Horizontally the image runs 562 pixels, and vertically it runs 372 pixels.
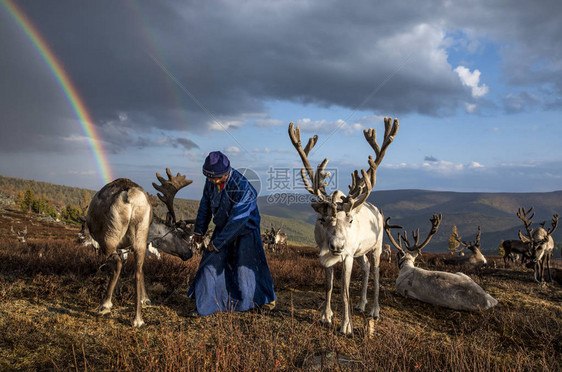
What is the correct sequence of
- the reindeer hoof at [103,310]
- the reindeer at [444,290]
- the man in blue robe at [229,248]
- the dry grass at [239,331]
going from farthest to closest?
1. the reindeer at [444,290]
2. the man in blue robe at [229,248]
3. the reindeer hoof at [103,310]
4. the dry grass at [239,331]

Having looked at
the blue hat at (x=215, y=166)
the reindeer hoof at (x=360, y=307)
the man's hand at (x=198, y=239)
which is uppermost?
the blue hat at (x=215, y=166)

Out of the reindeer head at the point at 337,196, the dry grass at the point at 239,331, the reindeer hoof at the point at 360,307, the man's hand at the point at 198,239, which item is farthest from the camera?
the reindeer hoof at the point at 360,307

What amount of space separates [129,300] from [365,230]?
12.1ft

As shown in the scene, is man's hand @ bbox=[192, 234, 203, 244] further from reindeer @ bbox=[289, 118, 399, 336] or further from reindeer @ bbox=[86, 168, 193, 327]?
reindeer @ bbox=[289, 118, 399, 336]

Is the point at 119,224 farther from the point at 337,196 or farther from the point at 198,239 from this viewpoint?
the point at 337,196

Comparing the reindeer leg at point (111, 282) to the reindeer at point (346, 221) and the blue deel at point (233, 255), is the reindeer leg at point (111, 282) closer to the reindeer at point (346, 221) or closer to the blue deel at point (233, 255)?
the blue deel at point (233, 255)

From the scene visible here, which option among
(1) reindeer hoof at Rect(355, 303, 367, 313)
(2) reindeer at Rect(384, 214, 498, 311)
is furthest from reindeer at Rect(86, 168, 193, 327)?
(2) reindeer at Rect(384, 214, 498, 311)

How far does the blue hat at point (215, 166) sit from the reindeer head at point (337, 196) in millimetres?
1083

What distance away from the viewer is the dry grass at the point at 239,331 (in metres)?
2.79

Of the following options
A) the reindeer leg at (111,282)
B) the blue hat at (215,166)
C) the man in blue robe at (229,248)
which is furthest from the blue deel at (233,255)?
the reindeer leg at (111,282)

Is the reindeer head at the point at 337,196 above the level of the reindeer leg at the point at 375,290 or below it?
above

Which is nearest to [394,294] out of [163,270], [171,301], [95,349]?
[171,301]

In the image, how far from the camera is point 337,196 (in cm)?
462

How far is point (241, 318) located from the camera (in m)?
4.57
